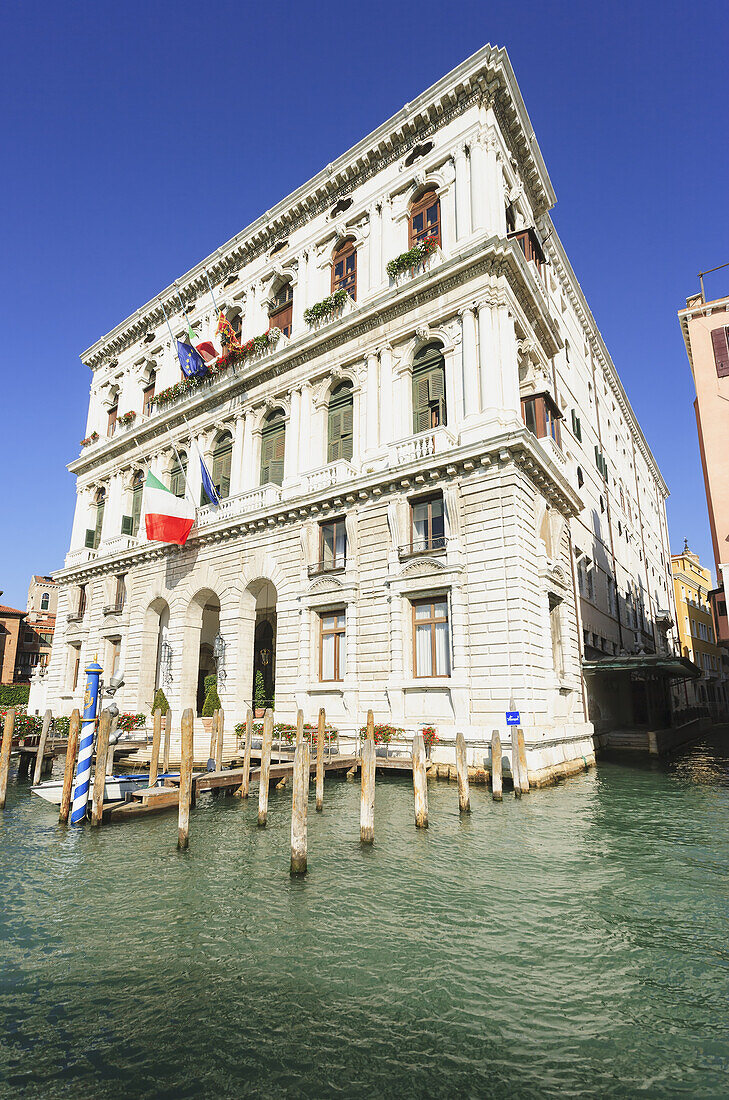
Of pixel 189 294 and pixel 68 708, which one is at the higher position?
pixel 189 294

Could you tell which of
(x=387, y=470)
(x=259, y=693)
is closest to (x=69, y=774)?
(x=387, y=470)

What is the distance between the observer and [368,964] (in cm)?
587

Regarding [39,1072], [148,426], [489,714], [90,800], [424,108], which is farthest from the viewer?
[148,426]

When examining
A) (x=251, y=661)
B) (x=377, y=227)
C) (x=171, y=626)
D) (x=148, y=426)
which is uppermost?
(x=377, y=227)

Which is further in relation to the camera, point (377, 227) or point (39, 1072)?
point (377, 227)

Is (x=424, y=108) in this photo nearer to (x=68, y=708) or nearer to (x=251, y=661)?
(x=251, y=661)

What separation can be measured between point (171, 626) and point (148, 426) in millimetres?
10352

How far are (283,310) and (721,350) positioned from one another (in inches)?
673

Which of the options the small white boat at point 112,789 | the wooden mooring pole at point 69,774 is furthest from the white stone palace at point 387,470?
the wooden mooring pole at point 69,774

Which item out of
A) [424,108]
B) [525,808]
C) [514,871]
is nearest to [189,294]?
[424,108]

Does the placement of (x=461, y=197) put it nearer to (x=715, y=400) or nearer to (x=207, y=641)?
(x=715, y=400)

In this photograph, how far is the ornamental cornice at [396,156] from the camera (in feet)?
68.2

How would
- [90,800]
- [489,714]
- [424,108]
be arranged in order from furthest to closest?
1. [424,108]
2. [489,714]
3. [90,800]

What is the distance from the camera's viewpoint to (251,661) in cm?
2294
